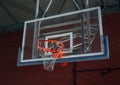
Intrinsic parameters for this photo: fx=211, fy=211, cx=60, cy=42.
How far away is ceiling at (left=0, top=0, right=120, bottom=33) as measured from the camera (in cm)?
721

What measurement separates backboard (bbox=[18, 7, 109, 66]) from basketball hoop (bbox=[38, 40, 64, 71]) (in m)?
0.09

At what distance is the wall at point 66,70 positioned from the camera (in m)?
6.46

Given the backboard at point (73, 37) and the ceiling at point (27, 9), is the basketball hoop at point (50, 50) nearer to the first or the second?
the backboard at point (73, 37)

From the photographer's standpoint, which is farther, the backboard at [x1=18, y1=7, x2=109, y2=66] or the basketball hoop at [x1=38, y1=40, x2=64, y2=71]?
the basketball hoop at [x1=38, y1=40, x2=64, y2=71]

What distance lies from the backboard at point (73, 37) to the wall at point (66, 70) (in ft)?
7.15

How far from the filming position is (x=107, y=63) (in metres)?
6.54

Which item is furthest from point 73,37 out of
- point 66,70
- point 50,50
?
point 66,70

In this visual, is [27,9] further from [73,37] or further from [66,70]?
[73,37]

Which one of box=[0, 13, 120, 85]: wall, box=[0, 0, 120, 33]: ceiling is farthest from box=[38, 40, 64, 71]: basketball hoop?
box=[0, 0, 120, 33]: ceiling

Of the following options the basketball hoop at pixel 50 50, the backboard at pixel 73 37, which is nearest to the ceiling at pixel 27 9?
the backboard at pixel 73 37

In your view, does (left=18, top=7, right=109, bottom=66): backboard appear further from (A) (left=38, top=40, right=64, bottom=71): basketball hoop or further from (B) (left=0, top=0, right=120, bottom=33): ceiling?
(B) (left=0, top=0, right=120, bottom=33): ceiling

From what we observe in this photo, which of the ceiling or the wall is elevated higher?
the ceiling

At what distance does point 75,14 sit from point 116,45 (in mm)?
2540

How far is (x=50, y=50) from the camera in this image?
463 cm
